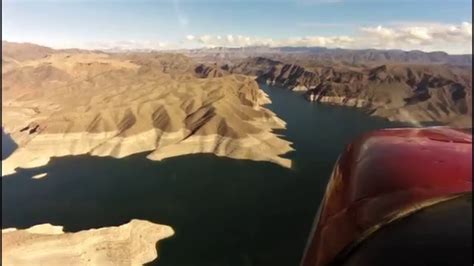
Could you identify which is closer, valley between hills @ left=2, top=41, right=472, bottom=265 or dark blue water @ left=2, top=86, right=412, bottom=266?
dark blue water @ left=2, top=86, right=412, bottom=266

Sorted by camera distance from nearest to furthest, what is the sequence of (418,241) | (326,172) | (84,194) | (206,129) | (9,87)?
1. (418,241)
2. (84,194)
3. (326,172)
4. (206,129)
5. (9,87)

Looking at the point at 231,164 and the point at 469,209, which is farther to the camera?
the point at 231,164

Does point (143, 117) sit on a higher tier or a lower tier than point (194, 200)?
higher

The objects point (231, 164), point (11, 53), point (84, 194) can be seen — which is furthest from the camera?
point (11, 53)

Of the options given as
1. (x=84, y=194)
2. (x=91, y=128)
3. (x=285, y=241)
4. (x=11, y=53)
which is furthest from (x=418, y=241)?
(x=11, y=53)

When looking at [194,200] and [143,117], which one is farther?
[143,117]

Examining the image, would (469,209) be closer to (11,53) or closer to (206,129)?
(206,129)

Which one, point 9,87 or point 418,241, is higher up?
point 418,241

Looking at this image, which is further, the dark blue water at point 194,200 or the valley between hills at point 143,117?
the valley between hills at point 143,117
